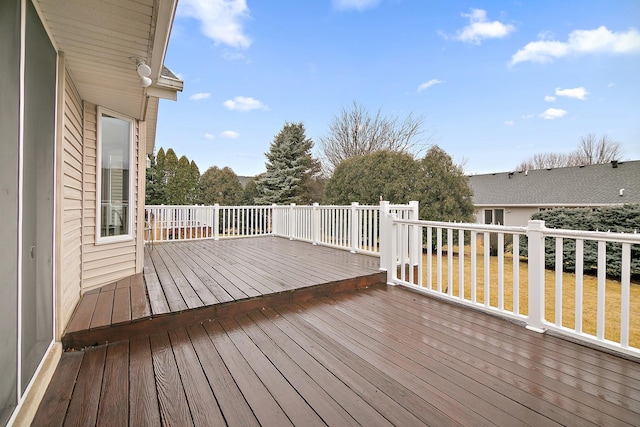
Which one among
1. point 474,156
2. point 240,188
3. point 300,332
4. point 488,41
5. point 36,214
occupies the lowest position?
point 300,332

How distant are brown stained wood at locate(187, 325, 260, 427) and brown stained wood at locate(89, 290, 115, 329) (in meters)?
0.70

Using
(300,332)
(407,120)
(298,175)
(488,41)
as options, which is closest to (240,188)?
(298,175)

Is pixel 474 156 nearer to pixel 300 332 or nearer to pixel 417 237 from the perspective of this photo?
pixel 417 237

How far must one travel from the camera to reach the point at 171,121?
15.1 metres

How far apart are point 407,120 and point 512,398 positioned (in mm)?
16800

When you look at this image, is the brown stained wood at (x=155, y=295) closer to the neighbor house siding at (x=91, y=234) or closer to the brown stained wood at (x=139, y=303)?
the brown stained wood at (x=139, y=303)

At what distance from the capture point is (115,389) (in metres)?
1.67

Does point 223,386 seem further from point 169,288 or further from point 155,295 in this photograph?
point 169,288

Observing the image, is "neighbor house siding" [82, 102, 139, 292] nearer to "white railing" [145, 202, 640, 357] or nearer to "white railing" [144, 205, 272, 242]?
"white railing" [145, 202, 640, 357]

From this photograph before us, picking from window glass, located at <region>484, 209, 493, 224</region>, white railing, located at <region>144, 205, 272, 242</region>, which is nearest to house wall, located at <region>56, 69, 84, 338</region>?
white railing, located at <region>144, 205, 272, 242</region>

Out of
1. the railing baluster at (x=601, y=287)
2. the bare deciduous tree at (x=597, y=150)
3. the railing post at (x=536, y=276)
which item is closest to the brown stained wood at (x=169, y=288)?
the railing post at (x=536, y=276)

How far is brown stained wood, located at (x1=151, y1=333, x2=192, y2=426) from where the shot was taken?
144 centimetres

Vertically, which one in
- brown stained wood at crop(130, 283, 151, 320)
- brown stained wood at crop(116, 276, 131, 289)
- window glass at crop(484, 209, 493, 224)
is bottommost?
brown stained wood at crop(130, 283, 151, 320)

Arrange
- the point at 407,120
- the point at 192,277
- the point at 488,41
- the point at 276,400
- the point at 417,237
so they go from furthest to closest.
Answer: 1. the point at 407,120
2. the point at 488,41
3. the point at 417,237
4. the point at 192,277
5. the point at 276,400
